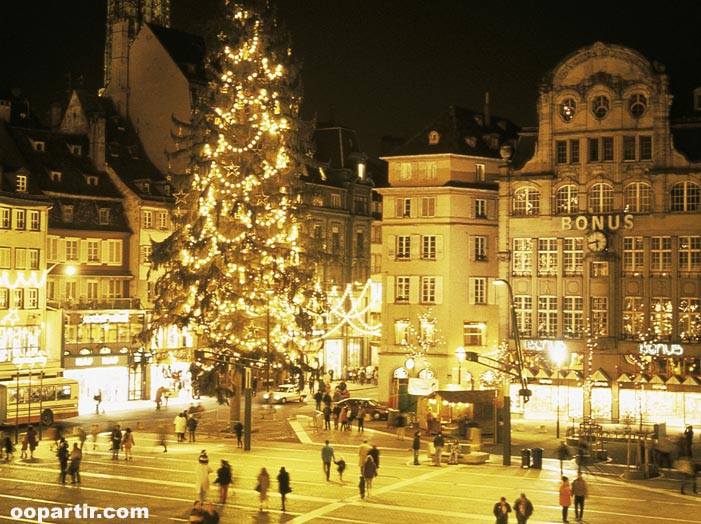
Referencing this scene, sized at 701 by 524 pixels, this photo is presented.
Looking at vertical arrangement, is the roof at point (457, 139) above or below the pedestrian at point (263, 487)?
above

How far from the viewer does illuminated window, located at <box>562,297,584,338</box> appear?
72.4 m

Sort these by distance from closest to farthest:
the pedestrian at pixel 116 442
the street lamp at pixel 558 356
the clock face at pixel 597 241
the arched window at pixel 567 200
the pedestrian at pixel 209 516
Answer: the pedestrian at pixel 209 516 < the pedestrian at pixel 116 442 < the street lamp at pixel 558 356 < the clock face at pixel 597 241 < the arched window at pixel 567 200

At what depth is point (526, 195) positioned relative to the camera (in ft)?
247

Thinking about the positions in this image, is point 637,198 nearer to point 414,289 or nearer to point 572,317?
point 572,317

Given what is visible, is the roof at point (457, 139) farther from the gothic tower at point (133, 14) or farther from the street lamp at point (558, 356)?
the gothic tower at point (133, 14)

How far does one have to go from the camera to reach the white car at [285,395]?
7999cm

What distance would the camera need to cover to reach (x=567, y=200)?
2908 inches

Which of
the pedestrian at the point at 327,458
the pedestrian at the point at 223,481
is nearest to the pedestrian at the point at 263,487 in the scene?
the pedestrian at the point at 223,481

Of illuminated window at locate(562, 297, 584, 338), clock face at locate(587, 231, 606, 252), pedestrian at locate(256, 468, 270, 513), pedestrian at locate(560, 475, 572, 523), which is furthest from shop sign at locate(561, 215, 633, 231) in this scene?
pedestrian at locate(256, 468, 270, 513)

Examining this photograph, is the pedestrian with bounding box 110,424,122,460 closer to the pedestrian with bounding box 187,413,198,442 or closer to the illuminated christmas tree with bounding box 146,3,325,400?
the pedestrian with bounding box 187,413,198,442

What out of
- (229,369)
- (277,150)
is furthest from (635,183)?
(229,369)

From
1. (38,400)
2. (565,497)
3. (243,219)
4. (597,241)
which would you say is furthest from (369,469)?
(597,241)

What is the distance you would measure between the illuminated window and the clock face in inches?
130

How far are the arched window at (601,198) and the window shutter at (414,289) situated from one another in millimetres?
12909
